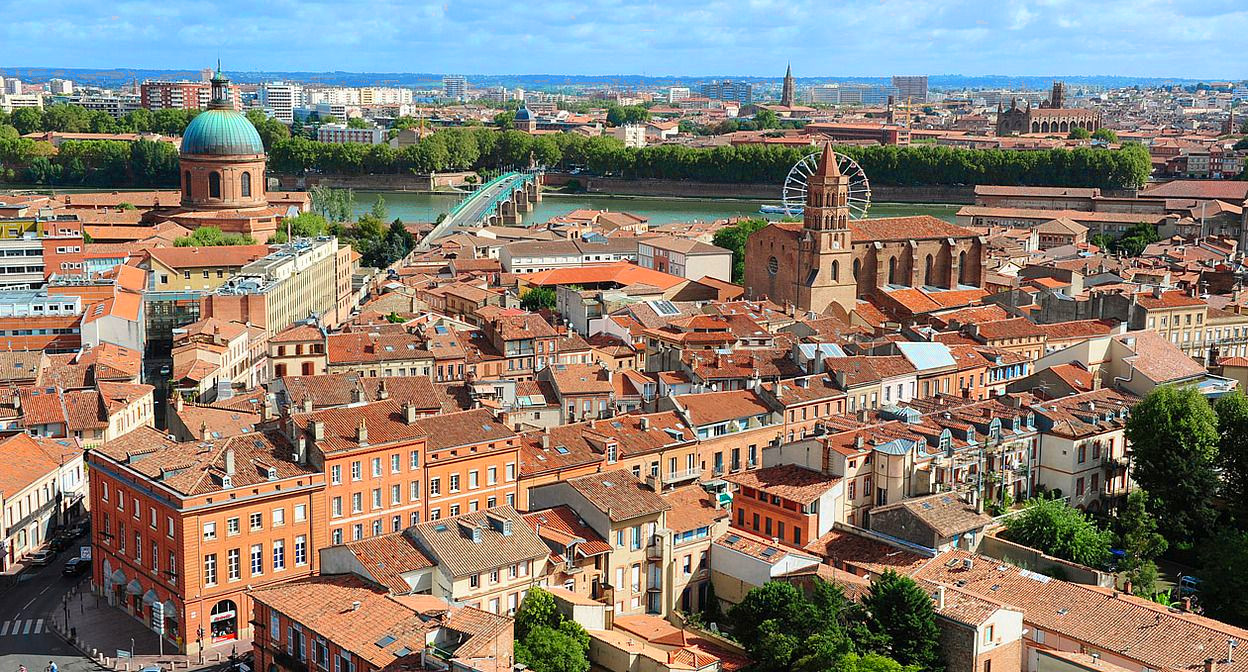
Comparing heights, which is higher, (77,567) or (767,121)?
(767,121)

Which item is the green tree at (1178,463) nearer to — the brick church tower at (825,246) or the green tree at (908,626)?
the green tree at (908,626)

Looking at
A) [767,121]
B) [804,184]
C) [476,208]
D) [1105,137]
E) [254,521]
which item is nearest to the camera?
[254,521]

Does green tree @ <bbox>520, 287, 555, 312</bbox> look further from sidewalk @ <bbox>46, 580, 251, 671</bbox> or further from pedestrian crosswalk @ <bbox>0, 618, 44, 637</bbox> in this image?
pedestrian crosswalk @ <bbox>0, 618, 44, 637</bbox>

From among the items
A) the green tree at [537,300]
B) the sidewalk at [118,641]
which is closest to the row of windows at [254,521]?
the sidewalk at [118,641]

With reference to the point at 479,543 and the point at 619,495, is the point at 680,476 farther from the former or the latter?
the point at 479,543

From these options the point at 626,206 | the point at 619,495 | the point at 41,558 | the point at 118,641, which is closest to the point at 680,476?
the point at 619,495

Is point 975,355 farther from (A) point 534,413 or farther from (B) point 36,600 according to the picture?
(B) point 36,600
